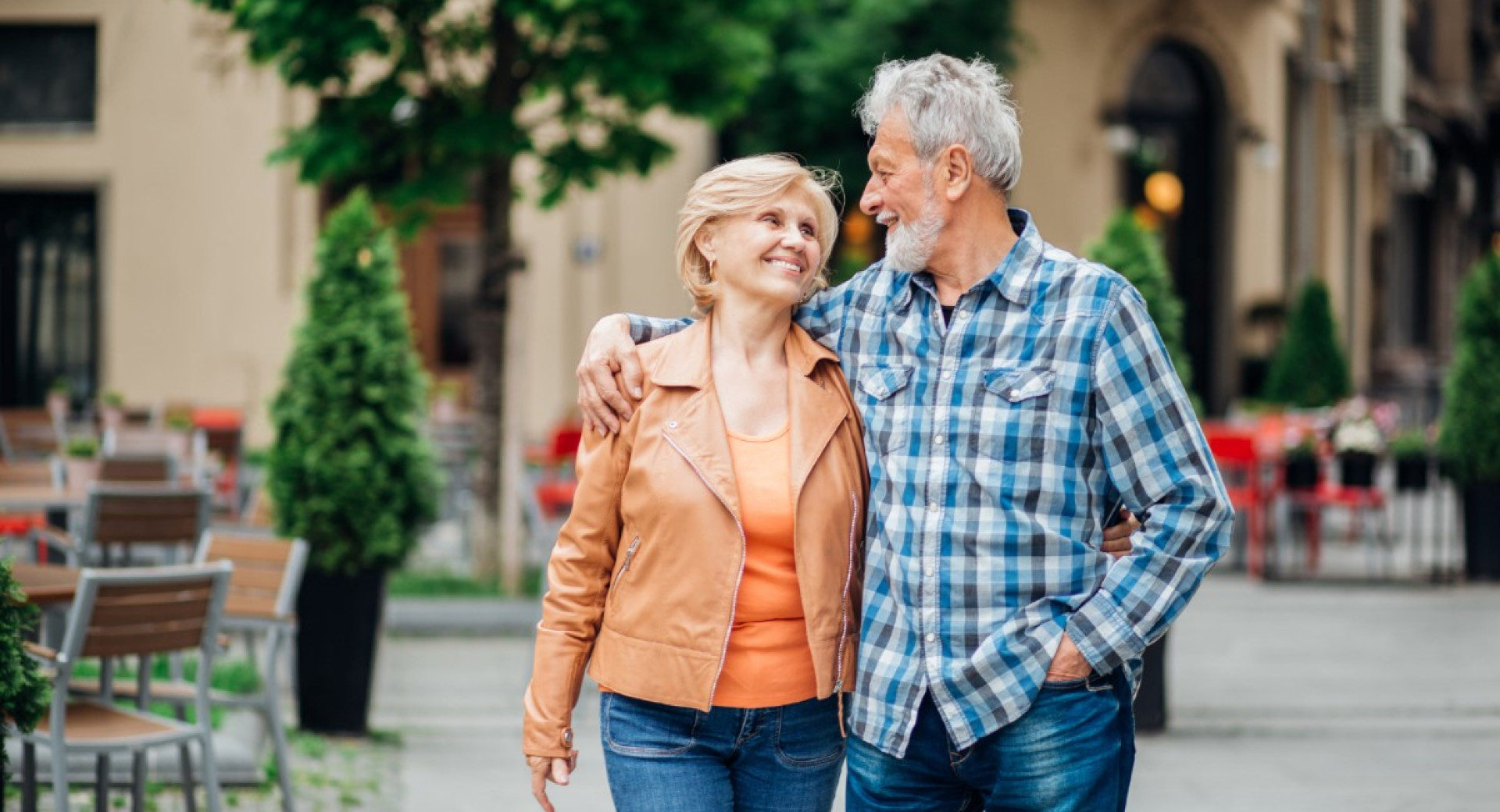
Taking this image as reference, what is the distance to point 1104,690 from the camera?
3.11m

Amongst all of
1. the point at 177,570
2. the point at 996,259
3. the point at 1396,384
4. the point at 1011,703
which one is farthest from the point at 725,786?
the point at 1396,384

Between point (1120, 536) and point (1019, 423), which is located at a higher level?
point (1019, 423)

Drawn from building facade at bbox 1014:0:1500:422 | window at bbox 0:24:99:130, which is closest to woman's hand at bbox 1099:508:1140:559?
building facade at bbox 1014:0:1500:422

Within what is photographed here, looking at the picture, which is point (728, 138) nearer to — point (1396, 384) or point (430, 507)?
point (1396, 384)

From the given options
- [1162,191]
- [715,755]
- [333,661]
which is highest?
[1162,191]

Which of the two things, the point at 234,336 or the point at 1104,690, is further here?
the point at 234,336

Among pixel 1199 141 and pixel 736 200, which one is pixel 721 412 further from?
pixel 1199 141

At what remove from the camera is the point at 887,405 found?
322 centimetres

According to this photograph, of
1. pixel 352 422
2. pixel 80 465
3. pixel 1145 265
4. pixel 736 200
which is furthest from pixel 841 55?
pixel 736 200

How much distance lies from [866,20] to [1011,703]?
691 inches

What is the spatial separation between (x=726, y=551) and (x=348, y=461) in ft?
17.4

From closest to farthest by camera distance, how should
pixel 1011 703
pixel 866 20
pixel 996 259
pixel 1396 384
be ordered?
1. pixel 1011 703
2. pixel 996 259
3. pixel 866 20
4. pixel 1396 384

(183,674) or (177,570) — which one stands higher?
(177,570)

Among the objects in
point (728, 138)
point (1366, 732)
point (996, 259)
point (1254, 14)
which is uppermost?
point (1254, 14)
